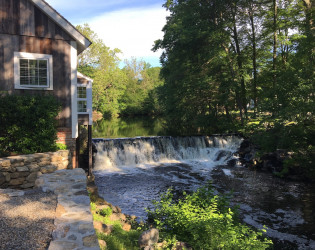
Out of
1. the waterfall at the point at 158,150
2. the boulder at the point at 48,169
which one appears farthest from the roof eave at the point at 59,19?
the waterfall at the point at 158,150

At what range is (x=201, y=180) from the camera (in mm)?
14961

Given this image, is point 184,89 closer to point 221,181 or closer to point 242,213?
point 221,181

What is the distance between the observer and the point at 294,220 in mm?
9781

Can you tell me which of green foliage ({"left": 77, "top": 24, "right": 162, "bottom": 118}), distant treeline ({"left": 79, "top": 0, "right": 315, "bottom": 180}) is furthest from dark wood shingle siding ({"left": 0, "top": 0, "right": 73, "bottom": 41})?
green foliage ({"left": 77, "top": 24, "right": 162, "bottom": 118})

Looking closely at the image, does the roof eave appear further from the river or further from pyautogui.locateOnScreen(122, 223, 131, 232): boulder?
pyautogui.locateOnScreen(122, 223, 131, 232): boulder

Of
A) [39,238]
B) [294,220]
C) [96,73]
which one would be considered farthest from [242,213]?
[96,73]

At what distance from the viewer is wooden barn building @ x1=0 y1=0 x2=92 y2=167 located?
33.2 ft

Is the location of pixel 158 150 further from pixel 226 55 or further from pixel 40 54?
pixel 40 54

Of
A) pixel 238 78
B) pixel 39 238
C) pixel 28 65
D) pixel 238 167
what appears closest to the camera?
pixel 39 238

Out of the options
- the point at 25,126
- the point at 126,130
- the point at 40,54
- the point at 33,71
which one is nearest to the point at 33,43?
the point at 40,54

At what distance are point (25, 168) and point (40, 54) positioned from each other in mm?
4627

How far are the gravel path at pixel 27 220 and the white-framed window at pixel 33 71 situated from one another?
5.35 metres

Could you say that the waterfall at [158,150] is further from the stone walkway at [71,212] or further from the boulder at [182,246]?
the boulder at [182,246]

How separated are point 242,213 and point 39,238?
8160 millimetres
